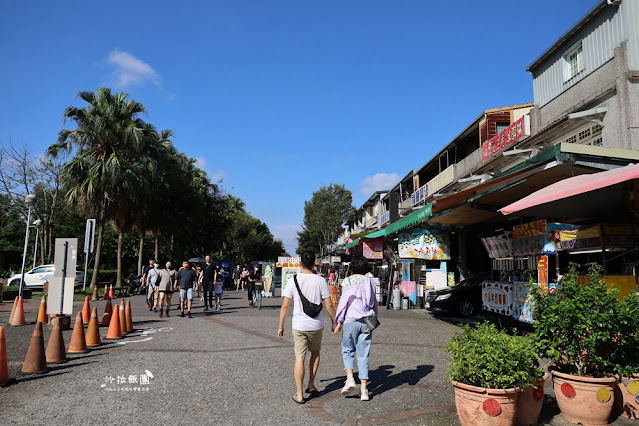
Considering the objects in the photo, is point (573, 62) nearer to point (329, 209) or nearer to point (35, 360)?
point (35, 360)

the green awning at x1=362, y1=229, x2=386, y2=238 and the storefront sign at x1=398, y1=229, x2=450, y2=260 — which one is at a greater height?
the green awning at x1=362, y1=229, x2=386, y2=238

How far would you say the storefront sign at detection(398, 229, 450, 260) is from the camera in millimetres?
13727

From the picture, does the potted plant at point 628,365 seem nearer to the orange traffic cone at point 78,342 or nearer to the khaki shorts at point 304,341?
the khaki shorts at point 304,341

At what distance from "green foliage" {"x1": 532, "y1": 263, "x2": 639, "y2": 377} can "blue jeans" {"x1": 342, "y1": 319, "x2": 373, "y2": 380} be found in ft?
5.90

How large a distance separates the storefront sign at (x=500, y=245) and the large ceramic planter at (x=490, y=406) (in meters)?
5.52

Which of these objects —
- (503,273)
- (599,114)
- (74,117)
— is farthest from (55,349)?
(74,117)

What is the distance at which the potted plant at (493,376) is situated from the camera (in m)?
3.86

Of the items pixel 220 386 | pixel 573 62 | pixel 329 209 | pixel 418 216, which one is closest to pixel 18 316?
pixel 220 386

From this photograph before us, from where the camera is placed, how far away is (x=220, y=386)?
18.6ft

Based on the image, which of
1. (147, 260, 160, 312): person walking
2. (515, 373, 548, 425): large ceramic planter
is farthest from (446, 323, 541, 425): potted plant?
(147, 260, 160, 312): person walking

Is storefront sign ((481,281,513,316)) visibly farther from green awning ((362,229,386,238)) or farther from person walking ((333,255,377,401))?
green awning ((362,229,386,238))

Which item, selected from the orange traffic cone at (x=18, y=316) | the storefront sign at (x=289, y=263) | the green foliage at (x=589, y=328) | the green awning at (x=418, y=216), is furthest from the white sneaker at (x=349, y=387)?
the storefront sign at (x=289, y=263)

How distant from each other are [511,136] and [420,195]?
12169 mm

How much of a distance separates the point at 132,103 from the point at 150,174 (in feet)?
12.6
